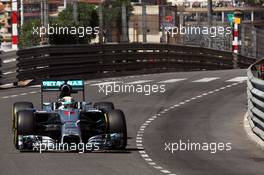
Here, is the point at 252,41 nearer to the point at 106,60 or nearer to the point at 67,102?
the point at 106,60

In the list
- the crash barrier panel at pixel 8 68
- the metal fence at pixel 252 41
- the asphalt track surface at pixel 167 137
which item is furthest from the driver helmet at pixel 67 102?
the metal fence at pixel 252 41

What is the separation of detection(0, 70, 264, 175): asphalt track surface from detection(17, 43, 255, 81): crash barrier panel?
7.09ft

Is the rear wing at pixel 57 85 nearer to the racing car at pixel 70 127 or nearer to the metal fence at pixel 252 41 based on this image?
the racing car at pixel 70 127

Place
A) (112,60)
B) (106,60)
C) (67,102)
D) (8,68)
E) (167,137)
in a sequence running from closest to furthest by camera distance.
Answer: (67,102)
(167,137)
(8,68)
(106,60)
(112,60)

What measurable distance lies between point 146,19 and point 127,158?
87.6 ft

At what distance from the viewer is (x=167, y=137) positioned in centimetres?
1955

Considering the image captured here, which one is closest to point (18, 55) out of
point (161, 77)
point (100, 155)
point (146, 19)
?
point (161, 77)
